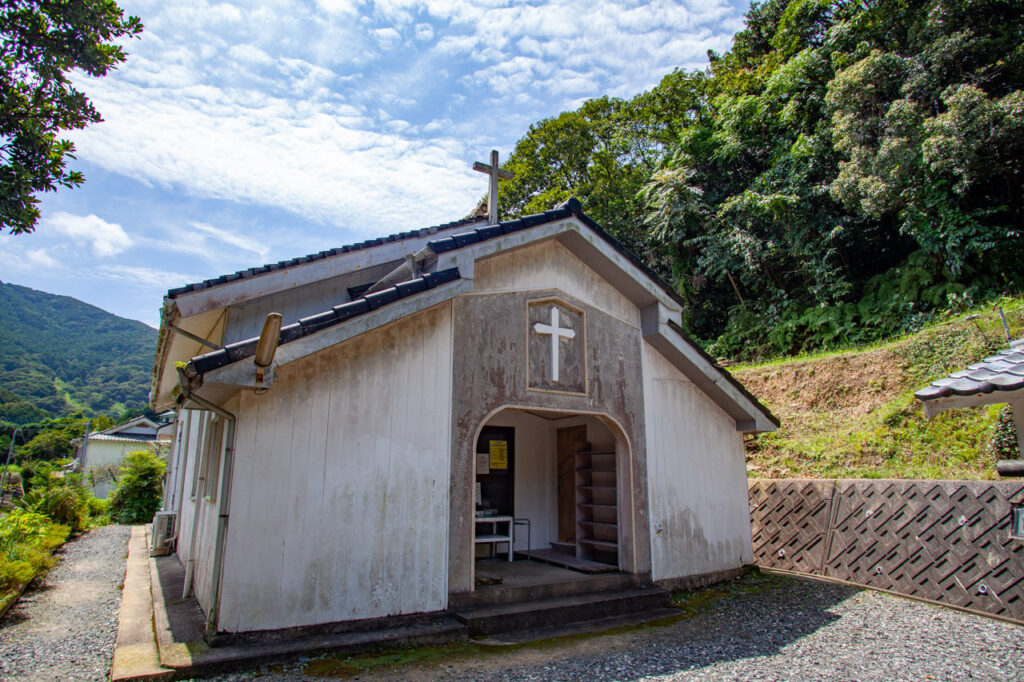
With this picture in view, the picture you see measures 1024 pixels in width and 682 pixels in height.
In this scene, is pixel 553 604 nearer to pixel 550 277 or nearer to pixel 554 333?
pixel 554 333

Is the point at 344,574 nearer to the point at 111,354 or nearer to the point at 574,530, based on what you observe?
the point at 574,530

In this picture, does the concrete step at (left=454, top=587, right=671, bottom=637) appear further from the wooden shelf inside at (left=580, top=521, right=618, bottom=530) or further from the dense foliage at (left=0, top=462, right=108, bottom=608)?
the dense foliage at (left=0, top=462, right=108, bottom=608)

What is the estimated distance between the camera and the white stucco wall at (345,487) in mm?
5426

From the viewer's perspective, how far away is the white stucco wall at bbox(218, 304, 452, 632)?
543 centimetres

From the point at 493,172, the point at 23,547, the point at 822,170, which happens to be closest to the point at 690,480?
the point at 493,172

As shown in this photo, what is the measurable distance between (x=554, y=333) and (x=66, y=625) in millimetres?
6988

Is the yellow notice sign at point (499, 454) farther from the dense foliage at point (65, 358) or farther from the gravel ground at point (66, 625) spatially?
the dense foliage at point (65, 358)

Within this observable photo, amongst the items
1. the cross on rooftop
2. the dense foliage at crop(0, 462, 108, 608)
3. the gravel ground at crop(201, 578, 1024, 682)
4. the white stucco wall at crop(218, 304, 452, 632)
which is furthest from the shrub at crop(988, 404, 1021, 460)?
the dense foliage at crop(0, 462, 108, 608)

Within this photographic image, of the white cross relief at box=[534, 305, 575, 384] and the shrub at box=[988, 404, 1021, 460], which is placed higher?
the white cross relief at box=[534, 305, 575, 384]

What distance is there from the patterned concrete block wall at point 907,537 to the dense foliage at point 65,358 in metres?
89.1

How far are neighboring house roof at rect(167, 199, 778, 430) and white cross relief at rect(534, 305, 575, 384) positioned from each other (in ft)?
3.72

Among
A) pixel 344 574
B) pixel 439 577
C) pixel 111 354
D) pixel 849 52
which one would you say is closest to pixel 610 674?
pixel 439 577

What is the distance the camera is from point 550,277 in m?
7.95

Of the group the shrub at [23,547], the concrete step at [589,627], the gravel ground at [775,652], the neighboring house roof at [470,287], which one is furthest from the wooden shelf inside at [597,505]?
the shrub at [23,547]
